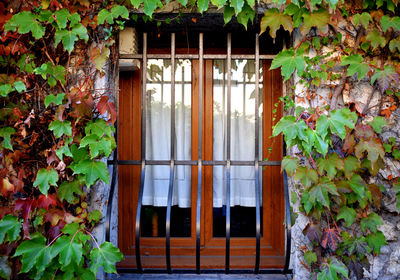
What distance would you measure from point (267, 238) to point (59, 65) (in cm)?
193

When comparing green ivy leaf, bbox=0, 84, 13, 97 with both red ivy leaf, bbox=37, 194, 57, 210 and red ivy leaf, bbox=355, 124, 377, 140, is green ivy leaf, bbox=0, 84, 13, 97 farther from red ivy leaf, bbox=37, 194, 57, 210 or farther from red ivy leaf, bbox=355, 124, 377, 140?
red ivy leaf, bbox=355, 124, 377, 140

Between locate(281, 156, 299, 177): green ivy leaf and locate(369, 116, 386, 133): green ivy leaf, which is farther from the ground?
locate(369, 116, 386, 133): green ivy leaf

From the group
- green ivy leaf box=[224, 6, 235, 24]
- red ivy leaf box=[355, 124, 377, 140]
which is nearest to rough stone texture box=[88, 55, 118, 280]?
green ivy leaf box=[224, 6, 235, 24]

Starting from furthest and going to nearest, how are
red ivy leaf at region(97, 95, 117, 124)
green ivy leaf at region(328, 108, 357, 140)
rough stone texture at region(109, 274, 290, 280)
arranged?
1. rough stone texture at region(109, 274, 290, 280)
2. red ivy leaf at region(97, 95, 117, 124)
3. green ivy leaf at region(328, 108, 357, 140)

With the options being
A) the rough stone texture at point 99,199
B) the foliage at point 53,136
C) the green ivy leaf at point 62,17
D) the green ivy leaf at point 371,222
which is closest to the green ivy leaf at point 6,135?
the foliage at point 53,136

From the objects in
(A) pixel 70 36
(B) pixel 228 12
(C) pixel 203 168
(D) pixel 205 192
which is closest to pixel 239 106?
(C) pixel 203 168

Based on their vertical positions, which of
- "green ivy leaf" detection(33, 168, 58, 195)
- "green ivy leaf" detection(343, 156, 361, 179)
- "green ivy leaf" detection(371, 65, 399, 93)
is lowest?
"green ivy leaf" detection(33, 168, 58, 195)

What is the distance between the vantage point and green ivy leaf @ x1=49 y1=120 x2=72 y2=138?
1920 mm

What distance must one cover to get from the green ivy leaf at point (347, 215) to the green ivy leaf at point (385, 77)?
748 mm

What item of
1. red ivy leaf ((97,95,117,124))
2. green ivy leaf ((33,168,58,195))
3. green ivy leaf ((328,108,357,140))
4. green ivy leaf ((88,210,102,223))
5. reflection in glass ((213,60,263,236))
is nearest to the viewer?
green ivy leaf ((328,108,357,140))

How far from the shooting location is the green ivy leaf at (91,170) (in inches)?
75.3

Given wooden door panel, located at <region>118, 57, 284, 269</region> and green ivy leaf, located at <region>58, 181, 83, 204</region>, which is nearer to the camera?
green ivy leaf, located at <region>58, 181, 83, 204</region>

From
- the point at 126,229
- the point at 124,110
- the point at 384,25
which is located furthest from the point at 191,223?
the point at 384,25

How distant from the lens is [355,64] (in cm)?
197
